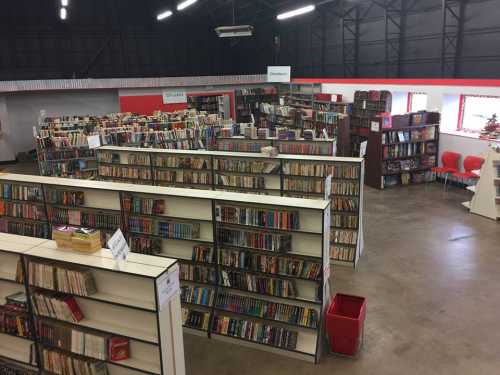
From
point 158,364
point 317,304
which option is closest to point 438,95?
point 317,304

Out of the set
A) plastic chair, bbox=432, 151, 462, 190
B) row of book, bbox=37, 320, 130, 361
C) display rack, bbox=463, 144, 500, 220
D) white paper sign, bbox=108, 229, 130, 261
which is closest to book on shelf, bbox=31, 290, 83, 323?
row of book, bbox=37, 320, 130, 361

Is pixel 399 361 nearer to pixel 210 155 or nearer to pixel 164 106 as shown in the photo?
pixel 210 155

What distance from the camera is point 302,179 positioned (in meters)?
7.90

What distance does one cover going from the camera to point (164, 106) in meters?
20.7

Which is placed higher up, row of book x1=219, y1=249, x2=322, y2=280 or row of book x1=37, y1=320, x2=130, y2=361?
Answer: row of book x1=219, y1=249, x2=322, y2=280

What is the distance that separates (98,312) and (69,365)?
2.09ft

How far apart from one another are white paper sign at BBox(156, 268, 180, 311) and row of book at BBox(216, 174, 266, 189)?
439 cm

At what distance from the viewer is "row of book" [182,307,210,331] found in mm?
5681

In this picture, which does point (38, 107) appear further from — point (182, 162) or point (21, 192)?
point (21, 192)

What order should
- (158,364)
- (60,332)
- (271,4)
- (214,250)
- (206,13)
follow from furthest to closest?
(206,13) < (271,4) < (214,250) < (60,332) < (158,364)

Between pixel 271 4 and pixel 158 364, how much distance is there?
19.3 meters

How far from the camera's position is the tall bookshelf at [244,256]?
5227mm

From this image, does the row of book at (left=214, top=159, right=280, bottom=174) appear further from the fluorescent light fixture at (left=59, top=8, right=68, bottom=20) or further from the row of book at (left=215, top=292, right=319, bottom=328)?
the fluorescent light fixture at (left=59, top=8, right=68, bottom=20)

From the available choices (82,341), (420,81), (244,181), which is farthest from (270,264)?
(420,81)
